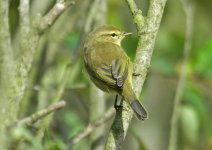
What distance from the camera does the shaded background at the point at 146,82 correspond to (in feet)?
16.9

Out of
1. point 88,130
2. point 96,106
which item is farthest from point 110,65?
point 96,106

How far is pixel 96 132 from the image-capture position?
5.09m

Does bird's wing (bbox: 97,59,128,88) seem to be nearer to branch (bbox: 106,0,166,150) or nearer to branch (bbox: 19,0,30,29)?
branch (bbox: 106,0,166,150)

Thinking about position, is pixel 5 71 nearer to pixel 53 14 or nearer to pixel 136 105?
pixel 53 14

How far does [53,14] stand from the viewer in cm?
329

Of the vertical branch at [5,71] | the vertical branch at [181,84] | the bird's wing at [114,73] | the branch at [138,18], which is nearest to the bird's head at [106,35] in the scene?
the bird's wing at [114,73]

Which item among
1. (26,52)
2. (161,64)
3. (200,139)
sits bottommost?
(200,139)

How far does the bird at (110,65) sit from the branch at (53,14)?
2.44 ft

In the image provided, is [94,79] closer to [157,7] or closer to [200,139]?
[157,7]

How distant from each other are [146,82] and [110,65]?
2.80 ft

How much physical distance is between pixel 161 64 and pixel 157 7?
224 cm

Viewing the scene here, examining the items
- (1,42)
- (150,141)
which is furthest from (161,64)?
(1,42)

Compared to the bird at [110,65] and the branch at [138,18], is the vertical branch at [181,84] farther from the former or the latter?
the branch at [138,18]

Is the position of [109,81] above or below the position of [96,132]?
above
